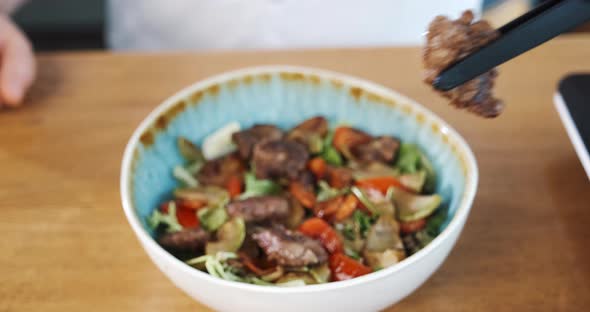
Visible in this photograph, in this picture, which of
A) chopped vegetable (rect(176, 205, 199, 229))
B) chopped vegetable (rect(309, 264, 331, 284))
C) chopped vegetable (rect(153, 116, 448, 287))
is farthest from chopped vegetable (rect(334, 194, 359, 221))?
chopped vegetable (rect(176, 205, 199, 229))

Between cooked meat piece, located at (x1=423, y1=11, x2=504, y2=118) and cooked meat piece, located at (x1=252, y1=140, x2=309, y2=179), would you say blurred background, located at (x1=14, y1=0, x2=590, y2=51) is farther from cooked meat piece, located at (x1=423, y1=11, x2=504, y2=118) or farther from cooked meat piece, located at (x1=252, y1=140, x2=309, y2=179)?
cooked meat piece, located at (x1=423, y1=11, x2=504, y2=118)

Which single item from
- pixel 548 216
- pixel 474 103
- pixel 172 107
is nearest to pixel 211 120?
pixel 172 107

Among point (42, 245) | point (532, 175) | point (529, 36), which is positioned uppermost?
point (529, 36)

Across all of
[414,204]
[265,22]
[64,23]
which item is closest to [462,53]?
[414,204]

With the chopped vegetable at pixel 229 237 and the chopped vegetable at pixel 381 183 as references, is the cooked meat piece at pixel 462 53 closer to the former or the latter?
the chopped vegetable at pixel 381 183

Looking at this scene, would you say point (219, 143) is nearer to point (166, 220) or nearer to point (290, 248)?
point (166, 220)

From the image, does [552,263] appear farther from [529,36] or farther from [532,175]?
[529,36]
